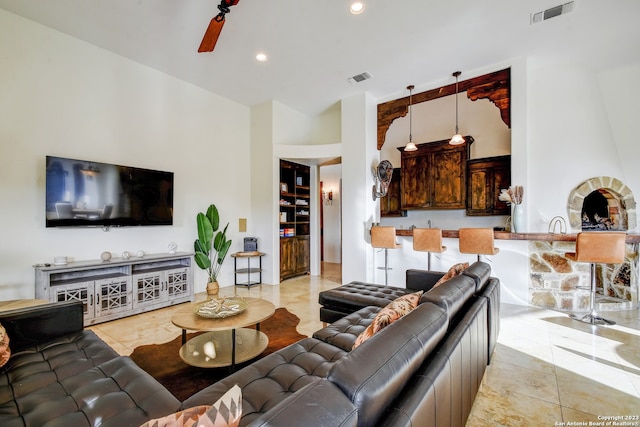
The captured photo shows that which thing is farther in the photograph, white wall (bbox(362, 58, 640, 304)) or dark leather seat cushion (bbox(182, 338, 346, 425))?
white wall (bbox(362, 58, 640, 304))

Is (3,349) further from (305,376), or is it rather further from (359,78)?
(359,78)

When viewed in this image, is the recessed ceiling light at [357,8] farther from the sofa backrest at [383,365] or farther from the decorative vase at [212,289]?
the decorative vase at [212,289]

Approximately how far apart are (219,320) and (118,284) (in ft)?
7.24

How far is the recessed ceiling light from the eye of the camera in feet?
10.0

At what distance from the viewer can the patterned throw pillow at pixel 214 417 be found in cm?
60

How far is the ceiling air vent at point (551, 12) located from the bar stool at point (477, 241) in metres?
2.58

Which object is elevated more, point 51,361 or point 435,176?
point 435,176

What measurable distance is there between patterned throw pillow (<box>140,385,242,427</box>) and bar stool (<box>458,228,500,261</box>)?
3.82 m

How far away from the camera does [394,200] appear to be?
6422 mm

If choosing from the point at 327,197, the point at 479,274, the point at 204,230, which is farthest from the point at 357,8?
the point at 327,197

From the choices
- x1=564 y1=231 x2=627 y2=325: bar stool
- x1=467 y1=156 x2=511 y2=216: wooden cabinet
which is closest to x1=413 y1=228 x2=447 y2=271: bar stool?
x1=564 y1=231 x2=627 y2=325: bar stool

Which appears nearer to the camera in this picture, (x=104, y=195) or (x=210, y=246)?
(x=104, y=195)

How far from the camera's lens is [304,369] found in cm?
152

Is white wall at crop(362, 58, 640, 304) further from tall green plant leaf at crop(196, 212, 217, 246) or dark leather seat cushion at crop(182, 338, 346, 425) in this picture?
tall green plant leaf at crop(196, 212, 217, 246)
